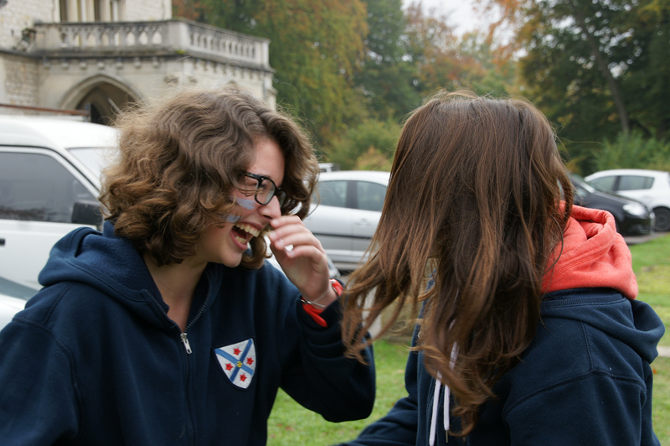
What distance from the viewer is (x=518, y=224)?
5.12 feet

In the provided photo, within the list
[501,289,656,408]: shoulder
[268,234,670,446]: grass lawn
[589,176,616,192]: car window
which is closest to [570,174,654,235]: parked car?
[589,176,616,192]: car window

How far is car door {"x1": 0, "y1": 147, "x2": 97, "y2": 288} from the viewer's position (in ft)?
17.7

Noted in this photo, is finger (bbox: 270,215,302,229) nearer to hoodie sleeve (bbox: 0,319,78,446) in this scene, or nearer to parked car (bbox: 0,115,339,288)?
hoodie sleeve (bbox: 0,319,78,446)

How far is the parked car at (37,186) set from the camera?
5406mm

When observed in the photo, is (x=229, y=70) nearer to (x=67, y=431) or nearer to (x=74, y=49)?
(x=74, y=49)

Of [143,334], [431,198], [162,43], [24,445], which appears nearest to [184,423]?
[143,334]

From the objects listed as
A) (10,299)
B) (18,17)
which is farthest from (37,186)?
(18,17)

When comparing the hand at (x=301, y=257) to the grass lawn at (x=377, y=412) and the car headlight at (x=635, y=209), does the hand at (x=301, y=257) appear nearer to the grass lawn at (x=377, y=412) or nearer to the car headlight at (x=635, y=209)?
the grass lawn at (x=377, y=412)

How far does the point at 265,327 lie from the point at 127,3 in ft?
84.5

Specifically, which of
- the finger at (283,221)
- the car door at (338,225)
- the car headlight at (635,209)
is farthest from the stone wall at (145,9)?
the finger at (283,221)

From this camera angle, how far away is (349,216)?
10328 millimetres

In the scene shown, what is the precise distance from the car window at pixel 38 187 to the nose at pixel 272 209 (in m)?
3.76

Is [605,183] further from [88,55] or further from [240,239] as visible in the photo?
[240,239]

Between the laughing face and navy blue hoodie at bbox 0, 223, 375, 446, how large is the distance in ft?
0.42
